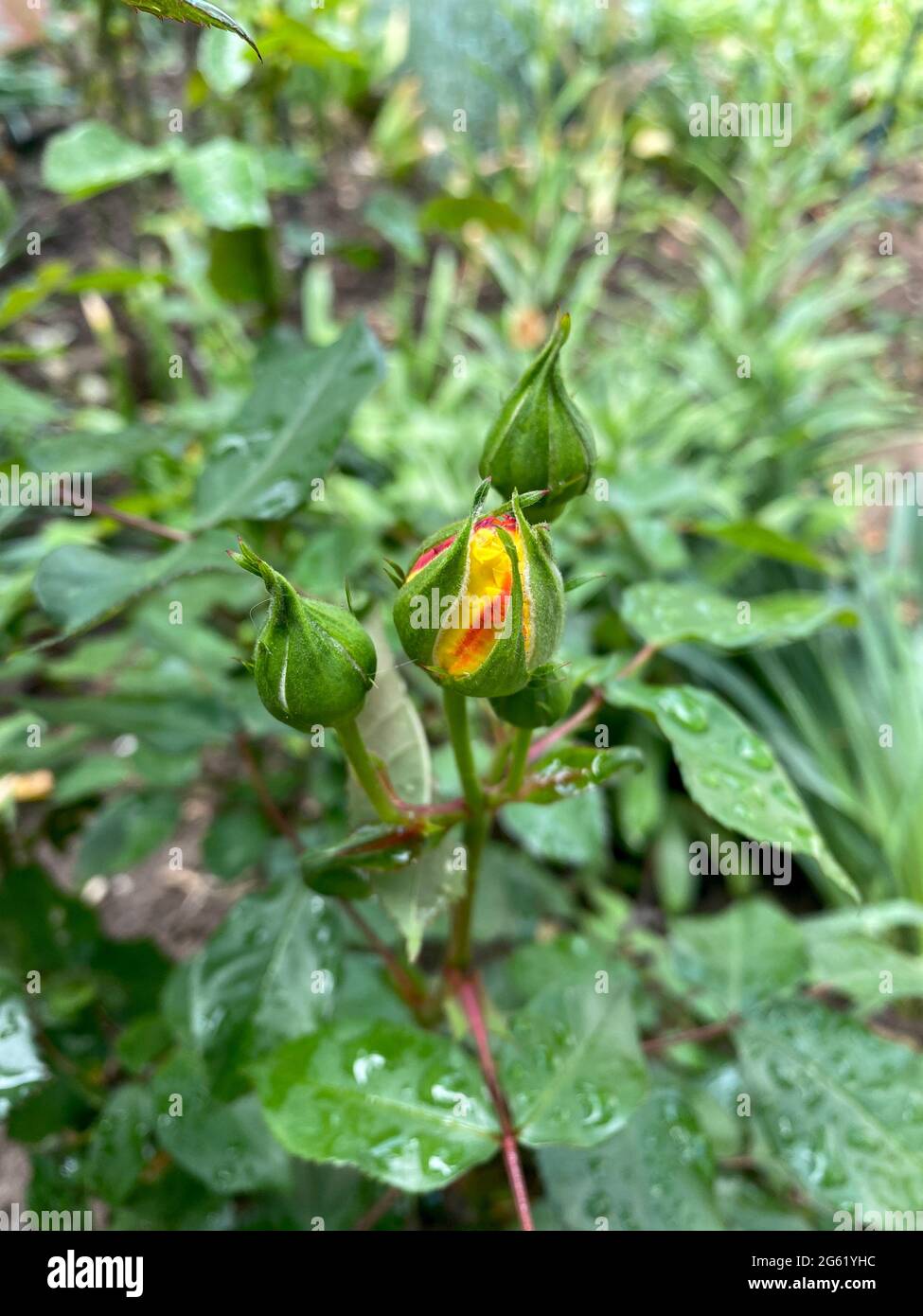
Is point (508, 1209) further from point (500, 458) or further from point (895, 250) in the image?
point (895, 250)

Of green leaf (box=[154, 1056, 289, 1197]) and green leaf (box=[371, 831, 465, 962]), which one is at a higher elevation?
green leaf (box=[371, 831, 465, 962])

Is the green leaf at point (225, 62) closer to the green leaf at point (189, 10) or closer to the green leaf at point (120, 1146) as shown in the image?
the green leaf at point (189, 10)

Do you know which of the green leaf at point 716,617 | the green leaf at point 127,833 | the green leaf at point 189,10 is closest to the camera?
the green leaf at point 189,10

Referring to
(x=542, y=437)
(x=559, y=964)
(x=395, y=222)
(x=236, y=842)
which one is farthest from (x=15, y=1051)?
(x=395, y=222)

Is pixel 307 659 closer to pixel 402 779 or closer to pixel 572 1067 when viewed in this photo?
A: pixel 402 779

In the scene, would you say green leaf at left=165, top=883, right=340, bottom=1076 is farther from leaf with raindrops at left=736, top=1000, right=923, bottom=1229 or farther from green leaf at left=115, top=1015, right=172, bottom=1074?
leaf with raindrops at left=736, top=1000, right=923, bottom=1229

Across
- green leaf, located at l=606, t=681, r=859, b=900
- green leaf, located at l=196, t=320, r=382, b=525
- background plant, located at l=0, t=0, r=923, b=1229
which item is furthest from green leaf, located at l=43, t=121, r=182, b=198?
green leaf, located at l=606, t=681, r=859, b=900

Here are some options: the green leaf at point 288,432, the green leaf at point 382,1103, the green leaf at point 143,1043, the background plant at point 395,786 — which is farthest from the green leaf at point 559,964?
the green leaf at point 288,432
